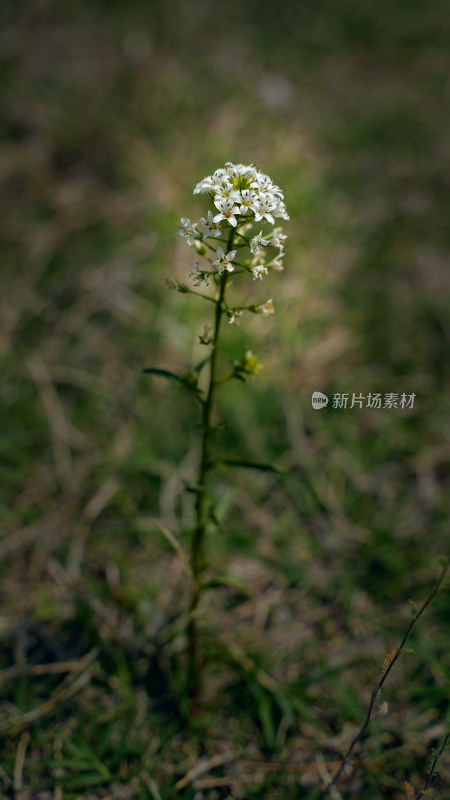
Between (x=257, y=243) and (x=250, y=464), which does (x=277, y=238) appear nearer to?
(x=257, y=243)

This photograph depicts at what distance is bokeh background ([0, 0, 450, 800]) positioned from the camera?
2.61 meters

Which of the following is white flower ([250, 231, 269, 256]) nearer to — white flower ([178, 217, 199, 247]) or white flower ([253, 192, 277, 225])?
white flower ([253, 192, 277, 225])

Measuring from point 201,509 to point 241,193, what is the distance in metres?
1.22

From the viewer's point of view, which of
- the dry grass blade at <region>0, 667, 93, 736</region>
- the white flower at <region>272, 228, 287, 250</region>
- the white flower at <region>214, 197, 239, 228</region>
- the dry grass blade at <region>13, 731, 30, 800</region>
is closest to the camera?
the white flower at <region>214, 197, 239, 228</region>

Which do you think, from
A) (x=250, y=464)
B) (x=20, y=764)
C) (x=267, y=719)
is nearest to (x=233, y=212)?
(x=250, y=464)

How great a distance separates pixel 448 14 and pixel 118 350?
6.71 meters

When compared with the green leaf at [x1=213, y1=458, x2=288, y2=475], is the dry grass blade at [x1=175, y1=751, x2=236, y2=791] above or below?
below

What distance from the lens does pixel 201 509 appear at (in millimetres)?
2188

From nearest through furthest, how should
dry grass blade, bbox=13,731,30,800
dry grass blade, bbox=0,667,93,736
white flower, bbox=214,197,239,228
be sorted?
white flower, bbox=214,197,239,228, dry grass blade, bbox=13,731,30,800, dry grass blade, bbox=0,667,93,736

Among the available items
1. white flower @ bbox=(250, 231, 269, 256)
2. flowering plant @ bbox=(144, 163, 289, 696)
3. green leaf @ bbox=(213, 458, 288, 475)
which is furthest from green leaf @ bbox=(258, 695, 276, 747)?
white flower @ bbox=(250, 231, 269, 256)

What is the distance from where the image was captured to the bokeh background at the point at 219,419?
2.61m

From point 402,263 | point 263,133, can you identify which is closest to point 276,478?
point 402,263

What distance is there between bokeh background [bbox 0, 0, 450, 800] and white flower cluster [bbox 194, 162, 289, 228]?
1335mm

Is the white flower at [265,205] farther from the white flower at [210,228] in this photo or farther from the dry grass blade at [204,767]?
the dry grass blade at [204,767]
